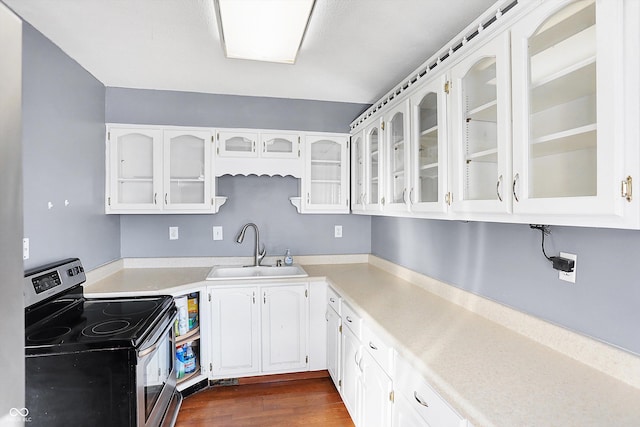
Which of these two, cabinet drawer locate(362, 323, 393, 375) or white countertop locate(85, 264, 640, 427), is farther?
cabinet drawer locate(362, 323, 393, 375)

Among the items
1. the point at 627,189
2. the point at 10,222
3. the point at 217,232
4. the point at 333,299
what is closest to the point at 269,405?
the point at 333,299

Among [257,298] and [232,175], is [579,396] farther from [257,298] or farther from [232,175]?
[232,175]

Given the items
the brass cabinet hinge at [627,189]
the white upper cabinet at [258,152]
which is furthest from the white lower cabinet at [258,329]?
the brass cabinet hinge at [627,189]

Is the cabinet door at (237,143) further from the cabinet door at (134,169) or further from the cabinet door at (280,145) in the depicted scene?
the cabinet door at (134,169)

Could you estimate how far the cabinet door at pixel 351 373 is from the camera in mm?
1846

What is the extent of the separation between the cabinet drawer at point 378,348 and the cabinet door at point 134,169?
1.83 meters

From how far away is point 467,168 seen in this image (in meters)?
1.37

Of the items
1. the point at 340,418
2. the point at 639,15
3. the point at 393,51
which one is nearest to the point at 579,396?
the point at 639,15

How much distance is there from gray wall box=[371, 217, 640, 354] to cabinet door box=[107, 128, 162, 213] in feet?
6.73

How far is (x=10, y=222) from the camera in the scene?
1.72ft

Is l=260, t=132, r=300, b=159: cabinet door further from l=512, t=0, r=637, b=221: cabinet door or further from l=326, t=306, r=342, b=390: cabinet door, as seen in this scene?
l=512, t=0, r=637, b=221: cabinet door

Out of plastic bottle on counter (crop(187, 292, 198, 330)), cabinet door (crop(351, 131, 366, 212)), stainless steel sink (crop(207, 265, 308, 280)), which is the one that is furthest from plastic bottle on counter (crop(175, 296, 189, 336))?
cabinet door (crop(351, 131, 366, 212))

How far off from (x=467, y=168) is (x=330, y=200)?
1.58 meters

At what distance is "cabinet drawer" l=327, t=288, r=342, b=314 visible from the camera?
7.46ft
